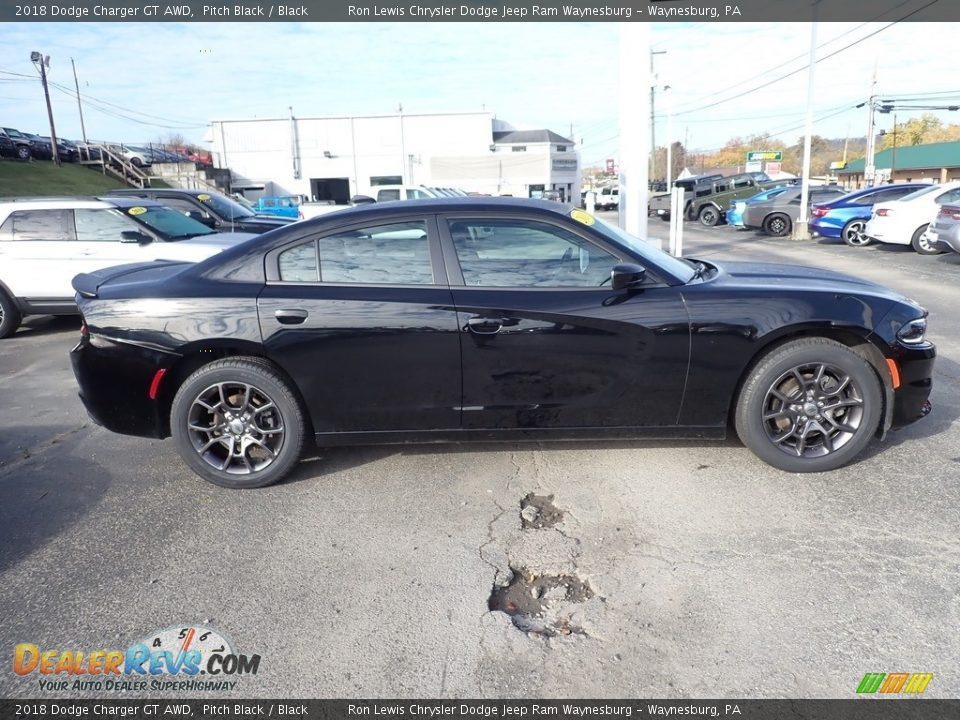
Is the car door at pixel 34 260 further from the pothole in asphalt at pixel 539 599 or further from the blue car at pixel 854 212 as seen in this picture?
the blue car at pixel 854 212

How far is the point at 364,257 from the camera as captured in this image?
12.3ft

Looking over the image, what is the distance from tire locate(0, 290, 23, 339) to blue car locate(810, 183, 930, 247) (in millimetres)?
16853

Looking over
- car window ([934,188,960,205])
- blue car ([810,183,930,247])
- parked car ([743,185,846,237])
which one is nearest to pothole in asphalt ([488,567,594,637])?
car window ([934,188,960,205])

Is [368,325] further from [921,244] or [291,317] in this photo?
[921,244]

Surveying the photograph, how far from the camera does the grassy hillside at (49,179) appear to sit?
28873 mm

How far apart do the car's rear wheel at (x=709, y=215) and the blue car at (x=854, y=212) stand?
357 inches

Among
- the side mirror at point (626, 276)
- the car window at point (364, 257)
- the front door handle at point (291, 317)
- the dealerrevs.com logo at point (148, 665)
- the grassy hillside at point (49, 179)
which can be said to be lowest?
the dealerrevs.com logo at point (148, 665)

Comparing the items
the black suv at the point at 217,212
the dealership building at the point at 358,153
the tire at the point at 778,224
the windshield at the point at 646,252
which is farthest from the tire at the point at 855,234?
the dealership building at the point at 358,153

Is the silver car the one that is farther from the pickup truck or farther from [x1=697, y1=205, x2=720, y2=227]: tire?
the pickup truck

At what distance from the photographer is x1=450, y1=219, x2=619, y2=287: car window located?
145 inches

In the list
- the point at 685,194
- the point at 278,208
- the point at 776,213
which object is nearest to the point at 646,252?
the point at 776,213

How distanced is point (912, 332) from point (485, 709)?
316cm

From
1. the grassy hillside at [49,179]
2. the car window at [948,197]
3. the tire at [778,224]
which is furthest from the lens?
the grassy hillside at [49,179]
